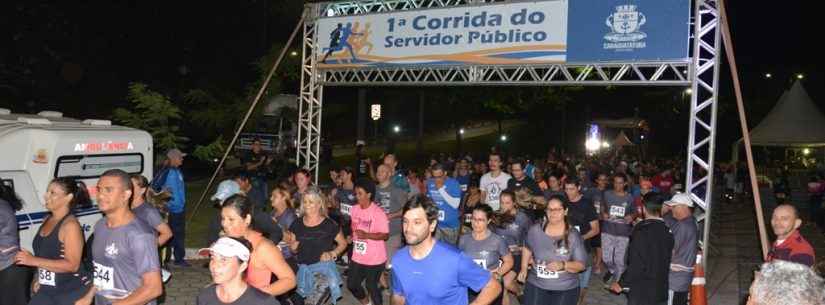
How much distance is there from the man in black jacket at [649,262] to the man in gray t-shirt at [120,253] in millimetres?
3968

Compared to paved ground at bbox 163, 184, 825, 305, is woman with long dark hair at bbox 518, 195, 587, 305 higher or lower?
higher

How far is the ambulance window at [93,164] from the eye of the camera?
9008 millimetres

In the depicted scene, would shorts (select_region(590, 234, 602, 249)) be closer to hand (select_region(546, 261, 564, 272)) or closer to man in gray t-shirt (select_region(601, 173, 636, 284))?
man in gray t-shirt (select_region(601, 173, 636, 284))

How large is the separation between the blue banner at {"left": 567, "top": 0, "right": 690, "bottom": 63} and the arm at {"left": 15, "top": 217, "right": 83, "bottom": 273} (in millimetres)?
8512

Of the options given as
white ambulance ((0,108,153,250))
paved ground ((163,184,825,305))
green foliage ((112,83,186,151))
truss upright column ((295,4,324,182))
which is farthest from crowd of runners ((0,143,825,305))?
green foliage ((112,83,186,151))

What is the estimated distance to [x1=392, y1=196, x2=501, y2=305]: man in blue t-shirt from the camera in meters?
4.02

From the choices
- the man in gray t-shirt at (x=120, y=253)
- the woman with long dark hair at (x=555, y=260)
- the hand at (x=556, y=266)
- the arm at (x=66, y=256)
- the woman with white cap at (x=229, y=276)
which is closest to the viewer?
the woman with white cap at (x=229, y=276)

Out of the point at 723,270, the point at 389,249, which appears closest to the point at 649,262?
the point at 389,249

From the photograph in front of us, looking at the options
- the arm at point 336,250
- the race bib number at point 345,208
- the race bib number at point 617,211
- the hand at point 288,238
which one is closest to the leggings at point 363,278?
the arm at point 336,250

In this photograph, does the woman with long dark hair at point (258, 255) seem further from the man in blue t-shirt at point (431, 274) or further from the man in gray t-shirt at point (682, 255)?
the man in gray t-shirt at point (682, 255)

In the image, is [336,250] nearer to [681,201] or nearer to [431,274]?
[431,274]

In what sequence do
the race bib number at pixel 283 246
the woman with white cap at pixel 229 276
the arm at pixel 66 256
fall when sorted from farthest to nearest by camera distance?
the race bib number at pixel 283 246 → the arm at pixel 66 256 → the woman with white cap at pixel 229 276

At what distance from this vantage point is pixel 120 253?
4473mm

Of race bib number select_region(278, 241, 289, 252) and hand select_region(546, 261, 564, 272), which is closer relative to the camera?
hand select_region(546, 261, 564, 272)
